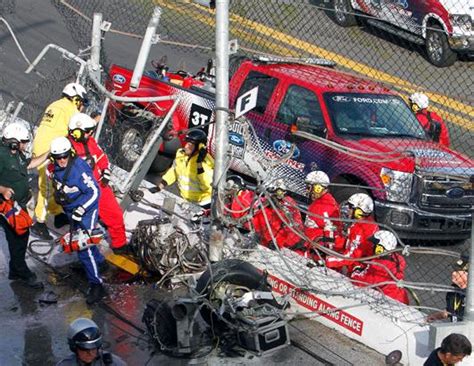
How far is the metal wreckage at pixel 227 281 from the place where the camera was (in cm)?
895

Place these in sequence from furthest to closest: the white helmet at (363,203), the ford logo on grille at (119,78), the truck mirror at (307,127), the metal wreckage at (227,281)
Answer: the ford logo on grille at (119,78) < the truck mirror at (307,127) < the white helmet at (363,203) < the metal wreckage at (227,281)

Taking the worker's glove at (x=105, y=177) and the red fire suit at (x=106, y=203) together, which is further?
the worker's glove at (x=105, y=177)

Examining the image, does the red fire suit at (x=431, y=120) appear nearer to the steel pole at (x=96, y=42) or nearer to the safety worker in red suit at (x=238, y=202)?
the safety worker in red suit at (x=238, y=202)

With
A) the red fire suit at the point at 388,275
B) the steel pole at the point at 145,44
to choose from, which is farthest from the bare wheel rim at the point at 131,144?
the red fire suit at the point at 388,275

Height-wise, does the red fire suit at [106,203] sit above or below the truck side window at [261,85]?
below

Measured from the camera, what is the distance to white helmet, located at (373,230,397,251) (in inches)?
389

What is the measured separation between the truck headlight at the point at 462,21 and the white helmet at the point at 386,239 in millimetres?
4806

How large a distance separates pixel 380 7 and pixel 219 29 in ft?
23.2

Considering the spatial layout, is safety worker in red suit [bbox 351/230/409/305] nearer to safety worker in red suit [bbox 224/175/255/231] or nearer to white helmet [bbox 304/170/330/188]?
safety worker in red suit [bbox 224/175/255/231]

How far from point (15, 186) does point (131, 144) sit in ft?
12.2

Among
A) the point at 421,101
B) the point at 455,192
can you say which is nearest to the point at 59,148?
the point at 455,192

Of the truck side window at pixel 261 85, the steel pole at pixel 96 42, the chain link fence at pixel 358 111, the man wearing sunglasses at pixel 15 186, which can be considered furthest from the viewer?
the truck side window at pixel 261 85

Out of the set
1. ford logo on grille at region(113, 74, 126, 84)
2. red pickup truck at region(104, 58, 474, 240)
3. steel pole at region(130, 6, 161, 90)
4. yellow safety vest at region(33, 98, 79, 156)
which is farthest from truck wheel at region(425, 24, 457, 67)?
ford logo on grille at region(113, 74, 126, 84)

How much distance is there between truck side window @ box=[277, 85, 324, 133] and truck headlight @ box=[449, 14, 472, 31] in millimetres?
2491
